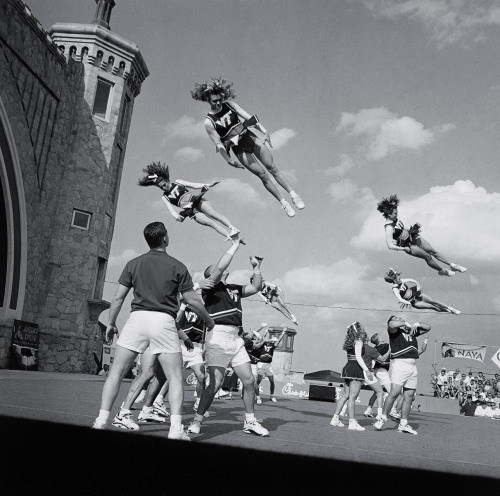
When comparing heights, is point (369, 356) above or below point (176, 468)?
above

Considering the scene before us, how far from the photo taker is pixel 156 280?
475cm

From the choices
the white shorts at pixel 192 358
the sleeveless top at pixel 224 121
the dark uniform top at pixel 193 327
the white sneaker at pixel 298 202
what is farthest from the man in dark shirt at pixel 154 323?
the dark uniform top at pixel 193 327

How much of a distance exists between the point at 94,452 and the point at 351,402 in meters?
5.87

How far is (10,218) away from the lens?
17.2 meters

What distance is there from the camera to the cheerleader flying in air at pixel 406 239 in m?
8.51

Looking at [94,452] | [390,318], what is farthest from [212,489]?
[390,318]

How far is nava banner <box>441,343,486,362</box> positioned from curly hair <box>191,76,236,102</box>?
19627 millimetres

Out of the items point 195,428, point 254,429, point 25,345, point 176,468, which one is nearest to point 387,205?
point 254,429

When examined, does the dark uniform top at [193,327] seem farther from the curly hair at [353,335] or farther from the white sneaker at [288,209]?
the white sneaker at [288,209]

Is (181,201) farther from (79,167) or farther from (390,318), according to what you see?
(79,167)

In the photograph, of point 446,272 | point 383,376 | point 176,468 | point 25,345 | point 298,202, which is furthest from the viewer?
point 25,345

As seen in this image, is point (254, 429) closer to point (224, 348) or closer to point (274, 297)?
point (224, 348)

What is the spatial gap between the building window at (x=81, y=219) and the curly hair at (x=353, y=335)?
14325mm

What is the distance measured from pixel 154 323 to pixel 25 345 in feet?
49.1
